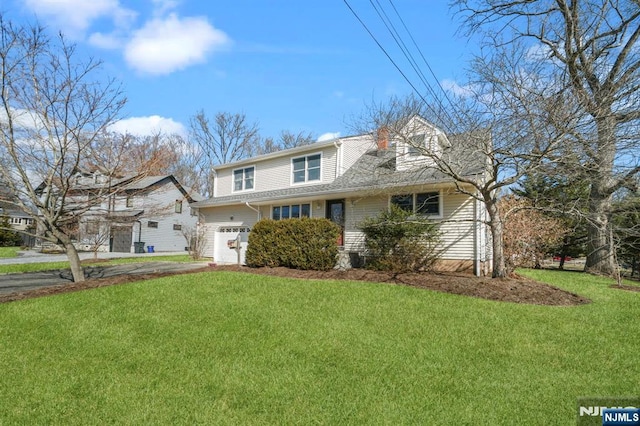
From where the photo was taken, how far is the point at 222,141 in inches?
1441

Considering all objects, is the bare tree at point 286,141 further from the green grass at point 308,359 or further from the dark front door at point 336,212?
the green grass at point 308,359

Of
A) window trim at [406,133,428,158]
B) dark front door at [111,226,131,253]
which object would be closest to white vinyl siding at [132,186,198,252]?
dark front door at [111,226,131,253]

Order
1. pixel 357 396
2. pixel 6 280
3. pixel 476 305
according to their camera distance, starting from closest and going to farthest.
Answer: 1. pixel 357 396
2. pixel 476 305
3. pixel 6 280

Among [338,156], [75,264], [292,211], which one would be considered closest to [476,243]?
[338,156]

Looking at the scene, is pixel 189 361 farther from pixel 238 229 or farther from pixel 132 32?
pixel 238 229

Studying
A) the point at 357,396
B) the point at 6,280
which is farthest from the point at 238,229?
the point at 357,396

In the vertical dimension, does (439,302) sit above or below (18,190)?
below

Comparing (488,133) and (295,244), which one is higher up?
(488,133)

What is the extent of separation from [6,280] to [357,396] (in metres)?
12.3

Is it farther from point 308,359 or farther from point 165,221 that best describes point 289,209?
point 165,221

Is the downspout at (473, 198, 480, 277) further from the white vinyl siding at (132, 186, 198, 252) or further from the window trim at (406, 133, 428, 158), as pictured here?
the white vinyl siding at (132, 186, 198, 252)

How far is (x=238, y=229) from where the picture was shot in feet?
60.1
